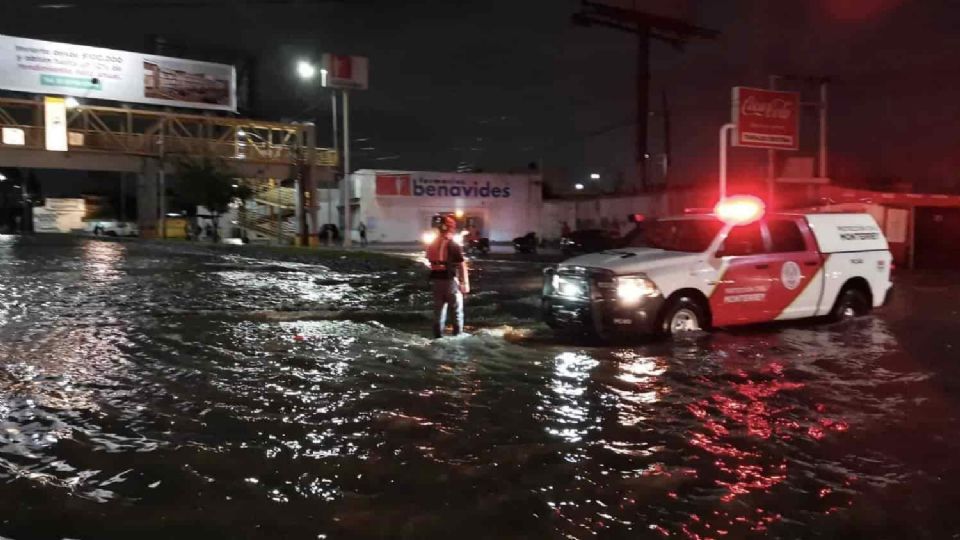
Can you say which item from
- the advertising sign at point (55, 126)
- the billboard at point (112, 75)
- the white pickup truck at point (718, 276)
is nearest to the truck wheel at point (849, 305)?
→ the white pickup truck at point (718, 276)

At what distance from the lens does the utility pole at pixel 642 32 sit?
135 ft

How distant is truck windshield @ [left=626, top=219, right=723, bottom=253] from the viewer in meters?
10.2

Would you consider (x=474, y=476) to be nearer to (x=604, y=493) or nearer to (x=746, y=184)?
(x=604, y=493)

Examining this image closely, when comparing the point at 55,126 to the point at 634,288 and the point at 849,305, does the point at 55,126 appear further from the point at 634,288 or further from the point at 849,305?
the point at 849,305

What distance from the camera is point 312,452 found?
532 centimetres

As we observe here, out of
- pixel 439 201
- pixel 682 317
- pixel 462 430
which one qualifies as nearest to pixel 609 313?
pixel 682 317

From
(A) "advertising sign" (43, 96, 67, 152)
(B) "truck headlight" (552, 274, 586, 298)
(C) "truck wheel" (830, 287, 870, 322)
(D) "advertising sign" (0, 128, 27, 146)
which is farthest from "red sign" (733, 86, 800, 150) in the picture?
(D) "advertising sign" (0, 128, 27, 146)

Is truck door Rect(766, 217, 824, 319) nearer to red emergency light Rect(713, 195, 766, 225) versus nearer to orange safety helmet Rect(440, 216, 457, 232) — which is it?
red emergency light Rect(713, 195, 766, 225)

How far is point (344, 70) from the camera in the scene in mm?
31156

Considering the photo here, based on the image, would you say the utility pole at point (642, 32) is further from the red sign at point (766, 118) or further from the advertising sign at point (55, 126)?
the advertising sign at point (55, 126)

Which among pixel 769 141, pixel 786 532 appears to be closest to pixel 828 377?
pixel 786 532

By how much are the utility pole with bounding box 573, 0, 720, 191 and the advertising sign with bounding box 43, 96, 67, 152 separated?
25.1m

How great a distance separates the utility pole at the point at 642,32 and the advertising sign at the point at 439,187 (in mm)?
10101

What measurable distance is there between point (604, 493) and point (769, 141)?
23.9 meters
